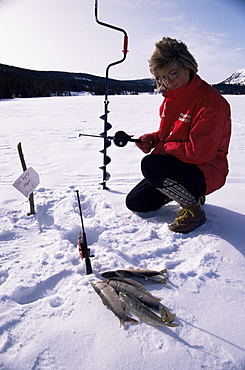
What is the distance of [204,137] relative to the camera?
1970mm

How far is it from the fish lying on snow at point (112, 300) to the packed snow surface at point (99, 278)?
3 centimetres

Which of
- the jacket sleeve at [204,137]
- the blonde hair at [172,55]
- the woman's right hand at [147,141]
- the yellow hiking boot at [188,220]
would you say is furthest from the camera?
the woman's right hand at [147,141]

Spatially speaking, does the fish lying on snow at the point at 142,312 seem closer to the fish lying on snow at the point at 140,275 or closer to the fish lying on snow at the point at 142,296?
the fish lying on snow at the point at 142,296

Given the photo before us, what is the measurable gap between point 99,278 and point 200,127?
4.36ft

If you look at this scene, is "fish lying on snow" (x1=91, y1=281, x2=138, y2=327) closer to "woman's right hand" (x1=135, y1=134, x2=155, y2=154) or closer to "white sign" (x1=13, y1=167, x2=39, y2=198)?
"white sign" (x1=13, y1=167, x2=39, y2=198)

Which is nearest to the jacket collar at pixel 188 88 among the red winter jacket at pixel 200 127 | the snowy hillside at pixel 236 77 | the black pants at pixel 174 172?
the red winter jacket at pixel 200 127

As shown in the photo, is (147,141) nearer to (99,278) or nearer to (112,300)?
(99,278)

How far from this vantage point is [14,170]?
397 cm

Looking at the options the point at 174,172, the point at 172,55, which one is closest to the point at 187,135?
the point at 174,172

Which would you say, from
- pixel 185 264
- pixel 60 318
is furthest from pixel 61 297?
pixel 185 264

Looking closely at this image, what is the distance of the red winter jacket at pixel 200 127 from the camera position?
1.98 meters

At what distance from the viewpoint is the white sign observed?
2.40 m

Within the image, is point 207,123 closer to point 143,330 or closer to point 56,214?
point 143,330

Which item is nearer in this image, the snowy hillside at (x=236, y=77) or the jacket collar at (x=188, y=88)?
the jacket collar at (x=188, y=88)
